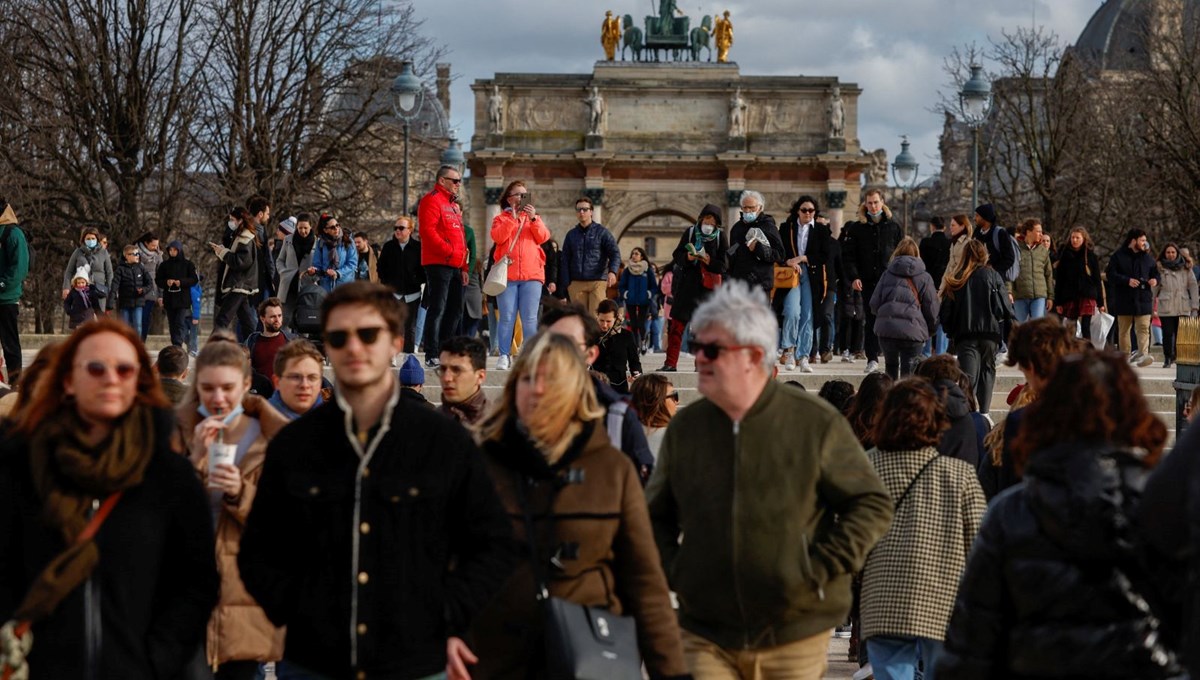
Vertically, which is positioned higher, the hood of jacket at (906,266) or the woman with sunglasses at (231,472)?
the hood of jacket at (906,266)

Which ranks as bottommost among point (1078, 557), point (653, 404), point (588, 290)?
point (1078, 557)

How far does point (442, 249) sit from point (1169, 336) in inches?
421

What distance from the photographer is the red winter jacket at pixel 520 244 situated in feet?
52.3

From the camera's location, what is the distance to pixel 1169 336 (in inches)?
883

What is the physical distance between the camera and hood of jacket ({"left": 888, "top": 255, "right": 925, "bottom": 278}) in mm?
14609

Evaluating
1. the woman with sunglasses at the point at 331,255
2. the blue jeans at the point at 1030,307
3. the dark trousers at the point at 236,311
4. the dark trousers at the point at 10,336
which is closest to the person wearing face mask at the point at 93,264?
the dark trousers at the point at 236,311

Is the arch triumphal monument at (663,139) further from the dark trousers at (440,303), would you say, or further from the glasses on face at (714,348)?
the glasses on face at (714,348)

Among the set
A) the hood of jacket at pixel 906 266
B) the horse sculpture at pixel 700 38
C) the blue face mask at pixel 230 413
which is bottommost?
the blue face mask at pixel 230 413

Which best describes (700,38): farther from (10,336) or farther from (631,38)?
(10,336)

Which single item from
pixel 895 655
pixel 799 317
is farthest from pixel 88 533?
Result: pixel 799 317

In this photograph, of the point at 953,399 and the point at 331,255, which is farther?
the point at 331,255

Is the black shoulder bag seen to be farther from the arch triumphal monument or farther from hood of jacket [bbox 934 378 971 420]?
the arch triumphal monument

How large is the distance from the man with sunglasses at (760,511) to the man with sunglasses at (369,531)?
→ 777 millimetres

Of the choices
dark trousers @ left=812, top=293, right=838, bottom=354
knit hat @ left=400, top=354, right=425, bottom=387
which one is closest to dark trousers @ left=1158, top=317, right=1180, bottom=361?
dark trousers @ left=812, top=293, right=838, bottom=354
